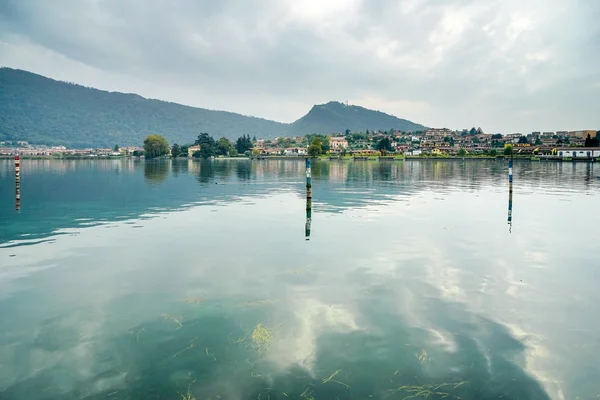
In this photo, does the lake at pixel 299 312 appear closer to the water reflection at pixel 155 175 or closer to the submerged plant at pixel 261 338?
the submerged plant at pixel 261 338

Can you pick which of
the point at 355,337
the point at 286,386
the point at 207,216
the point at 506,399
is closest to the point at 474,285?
the point at 355,337

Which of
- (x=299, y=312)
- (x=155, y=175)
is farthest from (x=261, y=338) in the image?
(x=155, y=175)

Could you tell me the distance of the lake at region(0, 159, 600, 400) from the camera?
934 centimetres

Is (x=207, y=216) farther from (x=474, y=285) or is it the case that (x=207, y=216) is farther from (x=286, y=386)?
(x=286, y=386)

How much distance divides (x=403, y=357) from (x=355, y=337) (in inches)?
59.3

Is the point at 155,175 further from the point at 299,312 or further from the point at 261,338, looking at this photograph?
the point at 261,338

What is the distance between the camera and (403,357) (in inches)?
408

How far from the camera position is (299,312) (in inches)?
520

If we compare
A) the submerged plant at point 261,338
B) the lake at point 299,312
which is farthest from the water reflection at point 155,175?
the submerged plant at point 261,338

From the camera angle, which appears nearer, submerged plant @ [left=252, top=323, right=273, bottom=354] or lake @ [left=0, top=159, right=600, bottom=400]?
lake @ [left=0, top=159, right=600, bottom=400]

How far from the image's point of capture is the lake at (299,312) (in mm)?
9344

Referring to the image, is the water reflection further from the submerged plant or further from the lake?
the submerged plant

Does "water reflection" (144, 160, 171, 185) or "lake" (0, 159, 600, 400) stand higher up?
"water reflection" (144, 160, 171, 185)

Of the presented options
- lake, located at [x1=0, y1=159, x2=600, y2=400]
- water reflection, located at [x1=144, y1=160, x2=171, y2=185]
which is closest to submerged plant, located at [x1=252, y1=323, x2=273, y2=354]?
lake, located at [x1=0, y1=159, x2=600, y2=400]
